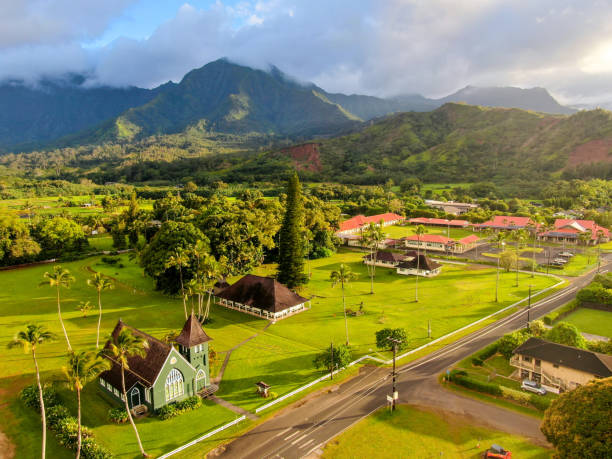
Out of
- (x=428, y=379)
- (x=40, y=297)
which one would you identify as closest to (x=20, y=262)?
(x=40, y=297)

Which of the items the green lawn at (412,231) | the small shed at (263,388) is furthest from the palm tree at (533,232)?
the small shed at (263,388)

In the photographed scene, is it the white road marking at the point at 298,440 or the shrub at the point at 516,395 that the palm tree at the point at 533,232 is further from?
the white road marking at the point at 298,440

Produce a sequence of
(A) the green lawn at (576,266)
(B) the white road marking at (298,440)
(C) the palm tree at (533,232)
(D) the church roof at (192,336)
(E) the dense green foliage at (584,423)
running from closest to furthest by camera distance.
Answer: (E) the dense green foliage at (584,423) → (B) the white road marking at (298,440) → (D) the church roof at (192,336) → (A) the green lawn at (576,266) → (C) the palm tree at (533,232)

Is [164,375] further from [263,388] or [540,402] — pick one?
[540,402]

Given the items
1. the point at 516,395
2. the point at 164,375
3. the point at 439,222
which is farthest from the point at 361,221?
the point at 164,375

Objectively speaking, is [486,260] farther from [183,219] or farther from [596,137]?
[596,137]

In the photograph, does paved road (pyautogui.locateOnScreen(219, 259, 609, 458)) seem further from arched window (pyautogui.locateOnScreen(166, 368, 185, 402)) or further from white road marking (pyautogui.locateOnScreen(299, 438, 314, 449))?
arched window (pyautogui.locateOnScreen(166, 368, 185, 402))
